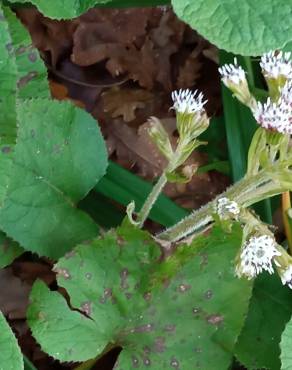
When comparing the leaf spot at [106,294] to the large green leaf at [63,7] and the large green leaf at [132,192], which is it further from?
the large green leaf at [63,7]

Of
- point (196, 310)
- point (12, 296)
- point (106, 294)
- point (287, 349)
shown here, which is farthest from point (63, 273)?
point (287, 349)

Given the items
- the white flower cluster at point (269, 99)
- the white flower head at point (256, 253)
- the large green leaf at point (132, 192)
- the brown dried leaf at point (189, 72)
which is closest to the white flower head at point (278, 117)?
the white flower cluster at point (269, 99)

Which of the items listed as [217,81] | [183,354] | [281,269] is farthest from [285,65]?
[217,81]

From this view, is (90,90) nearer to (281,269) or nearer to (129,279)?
(129,279)

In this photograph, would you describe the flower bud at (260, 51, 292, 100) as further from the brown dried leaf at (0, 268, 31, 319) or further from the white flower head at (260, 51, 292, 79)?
the brown dried leaf at (0, 268, 31, 319)

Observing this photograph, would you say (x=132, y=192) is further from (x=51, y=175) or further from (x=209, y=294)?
(x=209, y=294)

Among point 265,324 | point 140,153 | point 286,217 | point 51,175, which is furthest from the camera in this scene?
point 140,153
